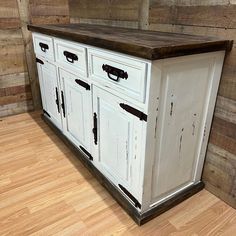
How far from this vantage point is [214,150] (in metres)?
1.37

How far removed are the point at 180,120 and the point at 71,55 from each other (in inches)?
30.2

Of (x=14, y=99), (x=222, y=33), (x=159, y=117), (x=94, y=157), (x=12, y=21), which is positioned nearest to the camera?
(x=159, y=117)

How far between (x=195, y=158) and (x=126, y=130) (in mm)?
470

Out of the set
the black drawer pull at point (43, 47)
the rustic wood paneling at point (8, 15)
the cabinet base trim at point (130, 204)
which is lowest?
the cabinet base trim at point (130, 204)

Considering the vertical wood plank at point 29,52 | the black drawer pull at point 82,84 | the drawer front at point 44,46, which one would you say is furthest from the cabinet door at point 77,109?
the vertical wood plank at point 29,52

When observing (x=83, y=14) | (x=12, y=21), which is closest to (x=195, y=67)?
(x=83, y=14)

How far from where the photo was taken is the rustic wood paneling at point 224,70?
115cm

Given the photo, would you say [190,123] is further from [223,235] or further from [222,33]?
[223,235]

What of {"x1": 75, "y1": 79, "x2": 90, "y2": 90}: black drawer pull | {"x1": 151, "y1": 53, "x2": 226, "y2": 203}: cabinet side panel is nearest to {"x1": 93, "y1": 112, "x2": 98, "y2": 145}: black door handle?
{"x1": 75, "y1": 79, "x2": 90, "y2": 90}: black drawer pull

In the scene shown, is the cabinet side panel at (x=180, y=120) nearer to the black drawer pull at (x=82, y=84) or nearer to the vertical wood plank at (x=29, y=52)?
the black drawer pull at (x=82, y=84)

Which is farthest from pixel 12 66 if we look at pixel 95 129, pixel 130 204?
pixel 130 204

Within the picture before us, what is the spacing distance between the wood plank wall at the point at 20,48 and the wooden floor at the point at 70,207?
0.81m

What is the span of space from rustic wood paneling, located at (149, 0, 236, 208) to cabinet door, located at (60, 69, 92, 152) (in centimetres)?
60

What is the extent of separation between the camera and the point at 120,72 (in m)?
1.07
